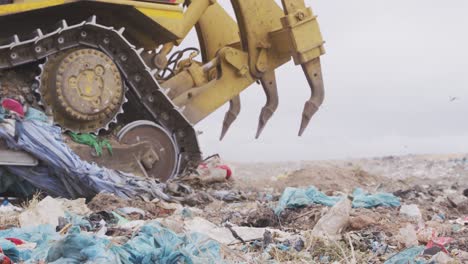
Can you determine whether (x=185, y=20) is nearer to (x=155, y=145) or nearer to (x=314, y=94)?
(x=155, y=145)

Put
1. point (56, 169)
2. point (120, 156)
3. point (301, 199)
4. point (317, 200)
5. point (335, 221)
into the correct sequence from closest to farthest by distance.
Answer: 1. point (335, 221)
2. point (301, 199)
3. point (317, 200)
4. point (56, 169)
5. point (120, 156)

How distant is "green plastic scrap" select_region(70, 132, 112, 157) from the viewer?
24.2 feet

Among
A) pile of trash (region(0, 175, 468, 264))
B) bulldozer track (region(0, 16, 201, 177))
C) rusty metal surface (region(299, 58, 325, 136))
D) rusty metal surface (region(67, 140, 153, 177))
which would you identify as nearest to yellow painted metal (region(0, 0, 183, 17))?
bulldozer track (region(0, 16, 201, 177))

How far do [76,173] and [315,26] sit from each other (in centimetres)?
396

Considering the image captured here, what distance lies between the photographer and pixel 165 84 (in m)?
9.28

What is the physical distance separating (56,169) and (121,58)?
167 cm

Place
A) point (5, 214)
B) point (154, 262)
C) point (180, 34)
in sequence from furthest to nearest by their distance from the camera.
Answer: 1. point (180, 34)
2. point (5, 214)
3. point (154, 262)

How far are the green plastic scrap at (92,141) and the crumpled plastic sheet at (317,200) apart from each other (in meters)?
2.07

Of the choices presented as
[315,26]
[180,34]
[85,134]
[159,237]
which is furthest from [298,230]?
[315,26]

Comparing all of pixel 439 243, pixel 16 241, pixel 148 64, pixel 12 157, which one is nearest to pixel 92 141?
pixel 12 157

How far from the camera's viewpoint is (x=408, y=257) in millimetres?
3619

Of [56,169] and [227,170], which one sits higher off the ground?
[56,169]

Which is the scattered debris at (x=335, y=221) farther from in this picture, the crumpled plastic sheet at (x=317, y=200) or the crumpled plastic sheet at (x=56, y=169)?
the crumpled plastic sheet at (x=56, y=169)

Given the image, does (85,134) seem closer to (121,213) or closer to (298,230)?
Result: (121,213)
